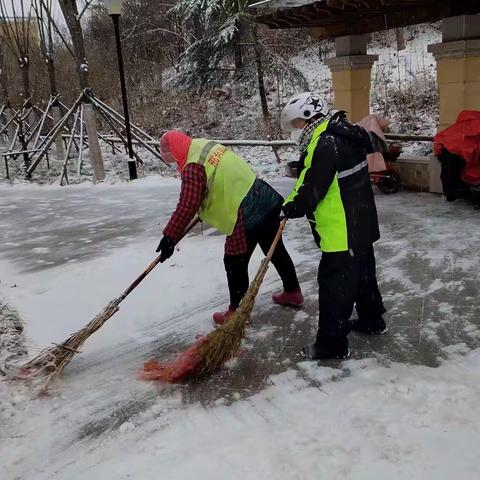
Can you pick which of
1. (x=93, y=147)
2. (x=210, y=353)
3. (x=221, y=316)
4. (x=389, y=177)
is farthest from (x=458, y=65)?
(x=93, y=147)

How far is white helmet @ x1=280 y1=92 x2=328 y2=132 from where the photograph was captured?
10.9ft

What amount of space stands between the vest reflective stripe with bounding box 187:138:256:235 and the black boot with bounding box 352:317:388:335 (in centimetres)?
113

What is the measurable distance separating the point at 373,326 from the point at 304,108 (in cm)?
157

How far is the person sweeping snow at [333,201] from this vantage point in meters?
3.13

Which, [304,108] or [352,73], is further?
[352,73]

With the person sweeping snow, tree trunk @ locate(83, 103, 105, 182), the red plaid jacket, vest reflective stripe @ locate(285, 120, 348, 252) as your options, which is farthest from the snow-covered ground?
tree trunk @ locate(83, 103, 105, 182)

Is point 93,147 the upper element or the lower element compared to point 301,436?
upper

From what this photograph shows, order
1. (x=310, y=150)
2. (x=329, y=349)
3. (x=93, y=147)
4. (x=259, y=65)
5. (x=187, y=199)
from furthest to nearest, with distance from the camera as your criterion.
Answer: (x=259, y=65), (x=93, y=147), (x=187, y=199), (x=329, y=349), (x=310, y=150)

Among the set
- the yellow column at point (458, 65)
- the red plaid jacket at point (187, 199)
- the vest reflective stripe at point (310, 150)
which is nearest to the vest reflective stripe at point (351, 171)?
the vest reflective stripe at point (310, 150)

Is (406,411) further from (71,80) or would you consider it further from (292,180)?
(71,80)

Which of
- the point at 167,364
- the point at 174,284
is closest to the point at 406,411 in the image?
the point at 167,364

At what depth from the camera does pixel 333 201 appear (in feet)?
10.5

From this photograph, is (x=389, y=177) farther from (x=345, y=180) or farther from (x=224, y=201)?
(x=345, y=180)

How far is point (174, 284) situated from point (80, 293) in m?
0.88
